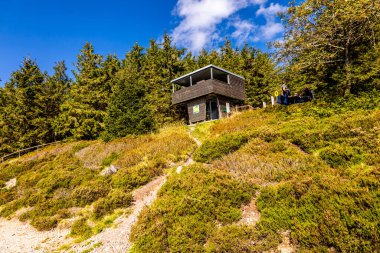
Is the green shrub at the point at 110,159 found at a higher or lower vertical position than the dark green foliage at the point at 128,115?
lower

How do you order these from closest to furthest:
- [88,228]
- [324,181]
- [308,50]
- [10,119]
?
[324,181], [88,228], [308,50], [10,119]

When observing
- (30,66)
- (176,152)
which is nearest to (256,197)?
(176,152)

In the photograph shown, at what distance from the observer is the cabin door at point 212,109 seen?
27250 mm

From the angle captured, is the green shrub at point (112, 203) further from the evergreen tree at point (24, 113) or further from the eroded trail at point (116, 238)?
the evergreen tree at point (24, 113)

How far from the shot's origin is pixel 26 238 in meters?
8.41

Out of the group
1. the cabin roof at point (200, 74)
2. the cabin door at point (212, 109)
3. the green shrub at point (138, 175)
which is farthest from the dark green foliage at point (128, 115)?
the cabin door at point (212, 109)

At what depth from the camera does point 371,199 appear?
4.65 meters

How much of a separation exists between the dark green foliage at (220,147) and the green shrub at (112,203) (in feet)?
12.7

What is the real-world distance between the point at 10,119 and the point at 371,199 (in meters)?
35.6

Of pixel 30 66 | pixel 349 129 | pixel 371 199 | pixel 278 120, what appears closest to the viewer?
pixel 371 199

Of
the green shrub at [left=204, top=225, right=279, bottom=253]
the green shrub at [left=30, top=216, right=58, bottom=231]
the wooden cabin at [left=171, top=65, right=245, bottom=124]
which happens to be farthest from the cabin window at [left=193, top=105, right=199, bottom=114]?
the green shrub at [left=204, top=225, right=279, bottom=253]

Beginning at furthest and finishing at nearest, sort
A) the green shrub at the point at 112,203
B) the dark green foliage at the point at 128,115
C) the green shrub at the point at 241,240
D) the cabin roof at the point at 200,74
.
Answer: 1. the cabin roof at the point at 200,74
2. the dark green foliage at the point at 128,115
3. the green shrub at the point at 112,203
4. the green shrub at the point at 241,240

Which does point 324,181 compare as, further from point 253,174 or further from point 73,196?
point 73,196

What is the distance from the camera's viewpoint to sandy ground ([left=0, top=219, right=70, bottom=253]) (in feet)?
24.8
